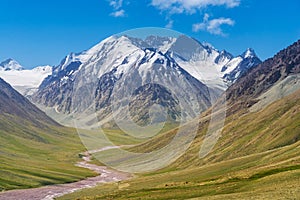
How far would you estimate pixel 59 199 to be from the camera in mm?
112625

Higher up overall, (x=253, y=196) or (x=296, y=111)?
(x=296, y=111)

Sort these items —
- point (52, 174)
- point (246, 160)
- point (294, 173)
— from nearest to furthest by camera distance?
point (294, 173) < point (246, 160) < point (52, 174)

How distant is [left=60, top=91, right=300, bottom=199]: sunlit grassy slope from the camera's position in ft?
208

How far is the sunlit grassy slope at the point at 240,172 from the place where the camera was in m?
63.5

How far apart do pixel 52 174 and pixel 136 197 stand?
311ft

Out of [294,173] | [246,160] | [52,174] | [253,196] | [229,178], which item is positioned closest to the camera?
[253,196]

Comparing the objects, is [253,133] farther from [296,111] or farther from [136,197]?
[136,197]

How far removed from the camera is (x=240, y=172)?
86375 mm

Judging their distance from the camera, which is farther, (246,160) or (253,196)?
(246,160)

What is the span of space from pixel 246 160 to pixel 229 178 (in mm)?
45091

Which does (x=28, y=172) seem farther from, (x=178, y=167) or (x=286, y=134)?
(x=286, y=134)

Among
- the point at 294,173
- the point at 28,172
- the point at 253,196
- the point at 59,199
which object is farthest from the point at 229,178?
the point at 28,172

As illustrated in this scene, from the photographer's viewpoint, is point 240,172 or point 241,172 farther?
point 240,172

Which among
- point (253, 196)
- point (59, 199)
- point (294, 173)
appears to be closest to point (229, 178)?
point (294, 173)
